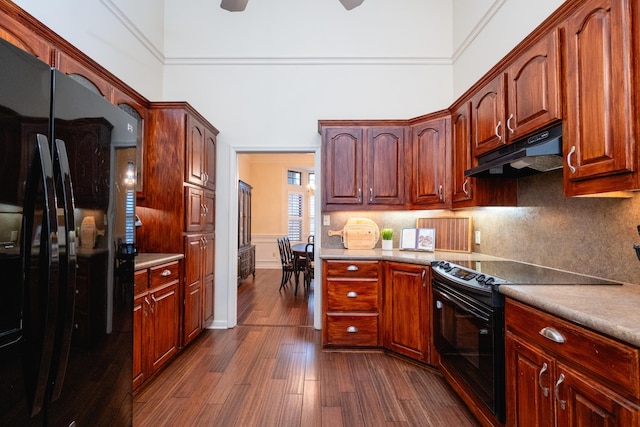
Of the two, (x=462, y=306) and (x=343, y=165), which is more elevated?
(x=343, y=165)

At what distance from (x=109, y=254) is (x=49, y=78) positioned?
669 millimetres

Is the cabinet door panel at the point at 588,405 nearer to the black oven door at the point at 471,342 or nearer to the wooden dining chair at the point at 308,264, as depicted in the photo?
the black oven door at the point at 471,342

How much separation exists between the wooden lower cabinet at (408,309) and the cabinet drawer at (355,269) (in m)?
0.13

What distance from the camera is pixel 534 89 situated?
183cm

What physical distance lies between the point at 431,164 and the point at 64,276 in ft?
9.66

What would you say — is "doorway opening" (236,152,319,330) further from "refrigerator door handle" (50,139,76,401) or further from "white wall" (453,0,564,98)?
"refrigerator door handle" (50,139,76,401)

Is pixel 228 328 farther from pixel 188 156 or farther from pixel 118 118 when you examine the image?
pixel 118 118

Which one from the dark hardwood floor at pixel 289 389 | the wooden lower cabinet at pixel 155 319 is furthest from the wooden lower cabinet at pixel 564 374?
the wooden lower cabinet at pixel 155 319

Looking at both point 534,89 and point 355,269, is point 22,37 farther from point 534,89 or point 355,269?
point 534,89

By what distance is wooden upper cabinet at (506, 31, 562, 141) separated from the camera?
65.7 inches

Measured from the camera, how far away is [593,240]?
1.81m

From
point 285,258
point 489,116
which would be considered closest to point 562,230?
point 489,116

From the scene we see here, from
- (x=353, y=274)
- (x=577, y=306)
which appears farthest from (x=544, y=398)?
(x=353, y=274)

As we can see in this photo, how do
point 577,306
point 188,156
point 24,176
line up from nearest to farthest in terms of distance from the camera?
point 24,176
point 577,306
point 188,156
